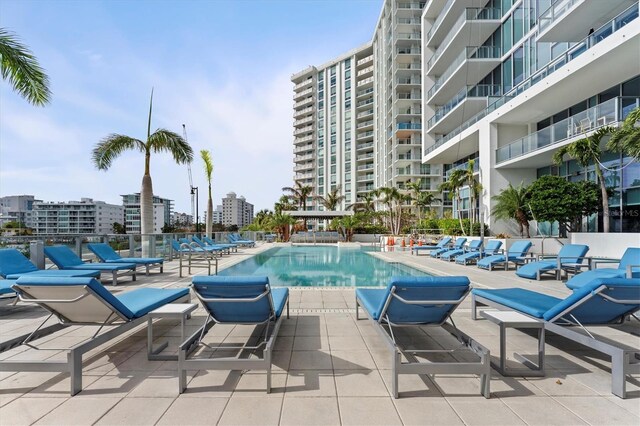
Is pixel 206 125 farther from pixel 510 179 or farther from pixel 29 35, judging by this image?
pixel 510 179

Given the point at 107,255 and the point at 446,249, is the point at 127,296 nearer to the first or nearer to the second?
the point at 107,255

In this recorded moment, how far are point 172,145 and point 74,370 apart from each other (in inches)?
431

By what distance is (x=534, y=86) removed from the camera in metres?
14.0

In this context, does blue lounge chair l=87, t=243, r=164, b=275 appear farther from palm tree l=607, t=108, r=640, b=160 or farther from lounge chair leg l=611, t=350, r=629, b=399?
palm tree l=607, t=108, r=640, b=160

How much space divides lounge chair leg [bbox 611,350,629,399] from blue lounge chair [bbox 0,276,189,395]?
442 centimetres

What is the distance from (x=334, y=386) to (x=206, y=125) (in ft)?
59.4

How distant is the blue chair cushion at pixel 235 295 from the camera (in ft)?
9.62

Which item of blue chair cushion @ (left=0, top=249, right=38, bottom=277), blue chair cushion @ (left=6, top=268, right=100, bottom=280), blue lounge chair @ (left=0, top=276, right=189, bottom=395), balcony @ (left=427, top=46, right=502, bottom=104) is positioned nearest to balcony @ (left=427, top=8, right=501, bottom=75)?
balcony @ (left=427, top=46, right=502, bottom=104)

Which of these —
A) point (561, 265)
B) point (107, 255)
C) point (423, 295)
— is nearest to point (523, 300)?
point (423, 295)

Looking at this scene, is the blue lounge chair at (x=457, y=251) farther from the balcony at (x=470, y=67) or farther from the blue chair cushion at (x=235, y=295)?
the balcony at (x=470, y=67)

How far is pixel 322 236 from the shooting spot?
28359 millimetres

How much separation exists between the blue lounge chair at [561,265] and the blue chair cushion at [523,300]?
447cm

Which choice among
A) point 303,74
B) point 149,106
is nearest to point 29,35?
point 149,106

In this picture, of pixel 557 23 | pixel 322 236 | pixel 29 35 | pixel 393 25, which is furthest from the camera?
pixel 393 25
